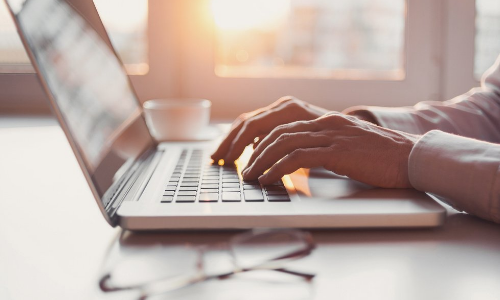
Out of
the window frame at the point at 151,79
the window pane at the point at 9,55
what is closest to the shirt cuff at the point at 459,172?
the window frame at the point at 151,79

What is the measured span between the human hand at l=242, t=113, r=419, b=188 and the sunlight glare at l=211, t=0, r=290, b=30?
83 cm

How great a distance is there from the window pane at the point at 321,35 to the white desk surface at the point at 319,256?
35.3 inches

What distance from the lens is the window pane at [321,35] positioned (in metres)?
1.35

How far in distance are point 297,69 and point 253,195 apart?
3.15 ft

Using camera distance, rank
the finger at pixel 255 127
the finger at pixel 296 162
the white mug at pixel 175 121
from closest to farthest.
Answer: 1. the finger at pixel 296 162
2. the finger at pixel 255 127
3. the white mug at pixel 175 121

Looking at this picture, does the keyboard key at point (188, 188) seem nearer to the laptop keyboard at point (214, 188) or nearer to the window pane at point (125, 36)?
the laptop keyboard at point (214, 188)

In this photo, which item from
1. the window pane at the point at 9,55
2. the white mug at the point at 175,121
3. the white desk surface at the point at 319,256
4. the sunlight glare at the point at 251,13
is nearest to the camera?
the white desk surface at the point at 319,256

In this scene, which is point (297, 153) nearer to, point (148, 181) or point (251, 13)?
point (148, 181)

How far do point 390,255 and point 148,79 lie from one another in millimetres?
1049

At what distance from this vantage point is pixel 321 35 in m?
1.40

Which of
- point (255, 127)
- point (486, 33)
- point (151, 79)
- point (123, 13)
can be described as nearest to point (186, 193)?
point (255, 127)

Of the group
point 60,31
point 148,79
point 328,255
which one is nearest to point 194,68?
point 148,79

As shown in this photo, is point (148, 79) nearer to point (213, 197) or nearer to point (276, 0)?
point (276, 0)

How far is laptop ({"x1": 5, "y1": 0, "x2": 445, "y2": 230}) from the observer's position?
16.7 inches
